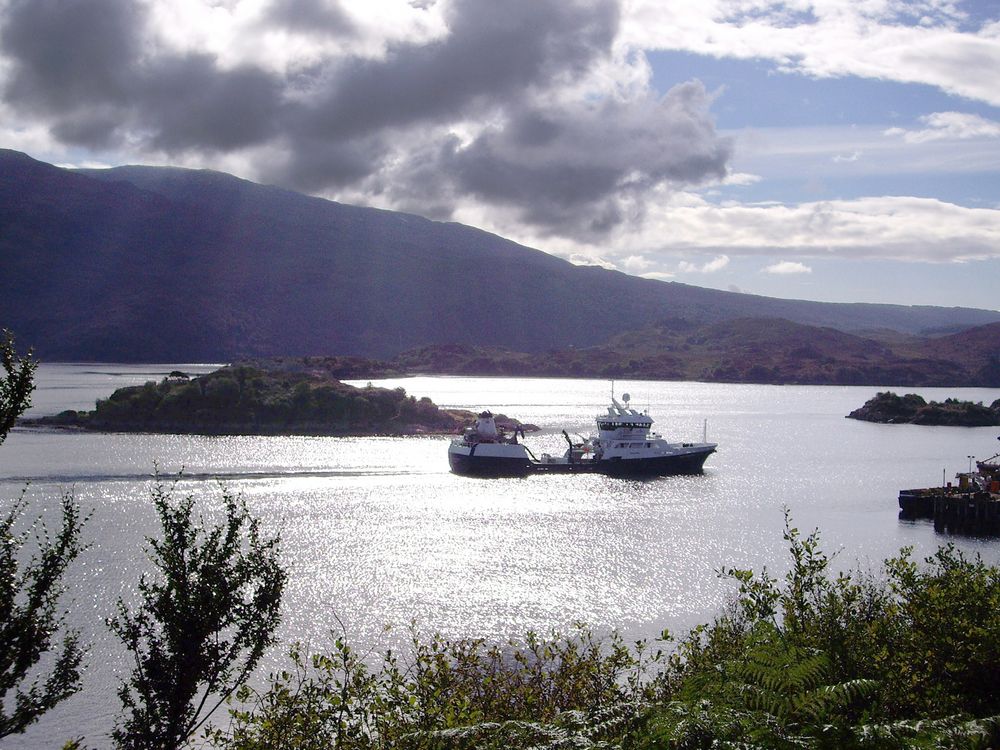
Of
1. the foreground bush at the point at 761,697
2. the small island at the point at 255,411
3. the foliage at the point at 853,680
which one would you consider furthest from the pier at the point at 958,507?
the small island at the point at 255,411

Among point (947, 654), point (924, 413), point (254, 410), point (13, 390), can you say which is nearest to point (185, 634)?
point (13, 390)

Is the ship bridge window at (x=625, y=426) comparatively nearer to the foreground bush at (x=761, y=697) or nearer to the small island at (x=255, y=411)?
the small island at (x=255, y=411)

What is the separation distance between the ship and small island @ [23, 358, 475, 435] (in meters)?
35.9

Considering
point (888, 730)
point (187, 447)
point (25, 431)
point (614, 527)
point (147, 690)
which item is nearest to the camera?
point (888, 730)

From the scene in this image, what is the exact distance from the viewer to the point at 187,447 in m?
96.2

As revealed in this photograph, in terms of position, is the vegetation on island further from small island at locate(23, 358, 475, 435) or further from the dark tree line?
small island at locate(23, 358, 475, 435)

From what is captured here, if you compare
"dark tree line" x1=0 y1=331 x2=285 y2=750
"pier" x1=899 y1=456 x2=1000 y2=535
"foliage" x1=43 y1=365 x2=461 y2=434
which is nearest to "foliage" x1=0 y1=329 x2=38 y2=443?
"dark tree line" x1=0 y1=331 x2=285 y2=750

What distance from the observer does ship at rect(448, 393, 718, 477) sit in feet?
265

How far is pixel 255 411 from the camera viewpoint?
119m

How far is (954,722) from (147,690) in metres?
12.1

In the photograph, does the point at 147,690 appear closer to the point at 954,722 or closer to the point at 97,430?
the point at 954,722

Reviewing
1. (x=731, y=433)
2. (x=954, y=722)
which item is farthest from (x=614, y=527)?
(x=731, y=433)

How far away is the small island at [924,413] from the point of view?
156 meters

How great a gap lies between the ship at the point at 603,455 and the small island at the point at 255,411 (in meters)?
35.9
